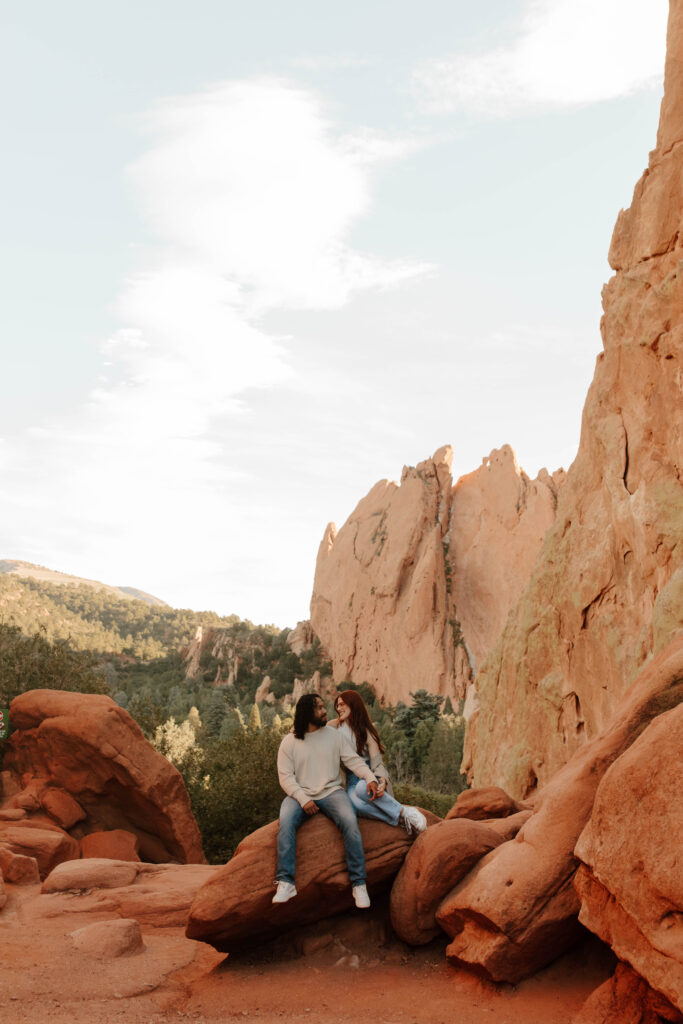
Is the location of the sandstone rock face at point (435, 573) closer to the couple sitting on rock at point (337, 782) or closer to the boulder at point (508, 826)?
the boulder at point (508, 826)

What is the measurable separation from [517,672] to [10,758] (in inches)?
526

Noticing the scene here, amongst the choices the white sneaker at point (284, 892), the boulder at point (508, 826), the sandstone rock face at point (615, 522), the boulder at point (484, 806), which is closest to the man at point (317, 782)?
the white sneaker at point (284, 892)

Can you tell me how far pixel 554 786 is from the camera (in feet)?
26.0

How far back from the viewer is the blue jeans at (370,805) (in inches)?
353

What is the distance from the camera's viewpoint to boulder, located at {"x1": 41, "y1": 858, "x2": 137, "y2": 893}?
1248cm

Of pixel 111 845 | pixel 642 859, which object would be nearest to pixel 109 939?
pixel 642 859

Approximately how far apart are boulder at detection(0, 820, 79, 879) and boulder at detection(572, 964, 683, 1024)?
11720 mm

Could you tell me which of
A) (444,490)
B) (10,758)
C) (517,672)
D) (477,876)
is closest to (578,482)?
(517,672)

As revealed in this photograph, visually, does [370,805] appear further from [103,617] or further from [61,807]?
[103,617]

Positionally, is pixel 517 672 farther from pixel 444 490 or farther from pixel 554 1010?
pixel 444 490

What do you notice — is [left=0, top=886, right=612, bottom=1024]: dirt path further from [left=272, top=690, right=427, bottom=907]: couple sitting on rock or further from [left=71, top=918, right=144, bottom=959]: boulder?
[left=272, top=690, right=427, bottom=907]: couple sitting on rock

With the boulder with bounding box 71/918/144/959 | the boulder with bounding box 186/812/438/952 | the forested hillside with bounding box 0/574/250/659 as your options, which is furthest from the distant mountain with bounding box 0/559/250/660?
the boulder with bounding box 186/812/438/952

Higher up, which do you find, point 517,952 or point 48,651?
point 48,651

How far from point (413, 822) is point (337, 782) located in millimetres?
1080
